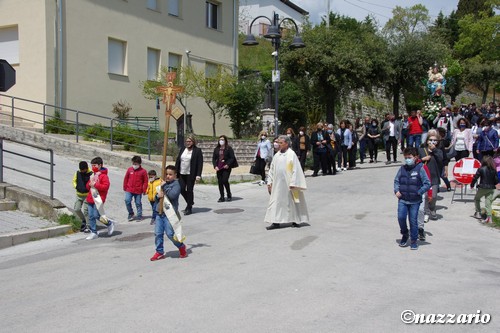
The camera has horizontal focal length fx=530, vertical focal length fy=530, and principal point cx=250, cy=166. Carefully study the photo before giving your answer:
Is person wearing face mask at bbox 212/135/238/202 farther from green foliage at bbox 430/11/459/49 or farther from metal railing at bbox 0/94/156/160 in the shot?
green foliage at bbox 430/11/459/49

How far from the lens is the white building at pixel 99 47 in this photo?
20766 mm

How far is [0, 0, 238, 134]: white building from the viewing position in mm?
20766

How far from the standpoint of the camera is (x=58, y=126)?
19469 mm

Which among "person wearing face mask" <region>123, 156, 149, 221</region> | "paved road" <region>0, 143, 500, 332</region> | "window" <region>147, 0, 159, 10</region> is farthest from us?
"window" <region>147, 0, 159, 10</region>

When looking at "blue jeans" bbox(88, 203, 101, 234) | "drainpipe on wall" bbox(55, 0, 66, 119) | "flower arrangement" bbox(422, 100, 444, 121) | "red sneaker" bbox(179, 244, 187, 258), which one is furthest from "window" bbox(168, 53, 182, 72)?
"red sneaker" bbox(179, 244, 187, 258)

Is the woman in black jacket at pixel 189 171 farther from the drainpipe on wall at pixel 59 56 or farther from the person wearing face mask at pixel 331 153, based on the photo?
the drainpipe on wall at pixel 59 56

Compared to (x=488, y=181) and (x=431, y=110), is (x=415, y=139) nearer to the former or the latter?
(x=431, y=110)

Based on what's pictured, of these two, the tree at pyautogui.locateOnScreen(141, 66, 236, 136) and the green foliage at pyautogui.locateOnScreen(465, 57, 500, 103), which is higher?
the green foliage at pyautogui.locateOnScreen(465, 57, 500, 103)

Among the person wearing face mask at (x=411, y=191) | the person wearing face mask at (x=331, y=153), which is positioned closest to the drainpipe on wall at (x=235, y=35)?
the person wearing face mask at (x=331, y=153)

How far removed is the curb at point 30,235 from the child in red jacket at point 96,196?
→ 2.06 feet

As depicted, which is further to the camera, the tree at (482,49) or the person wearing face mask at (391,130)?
the tree at (482,49)

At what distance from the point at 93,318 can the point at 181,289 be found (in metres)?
1.22

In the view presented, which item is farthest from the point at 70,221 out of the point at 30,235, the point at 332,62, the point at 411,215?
the point at 332,62

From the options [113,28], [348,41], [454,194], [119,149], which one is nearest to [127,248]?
[454,194]
